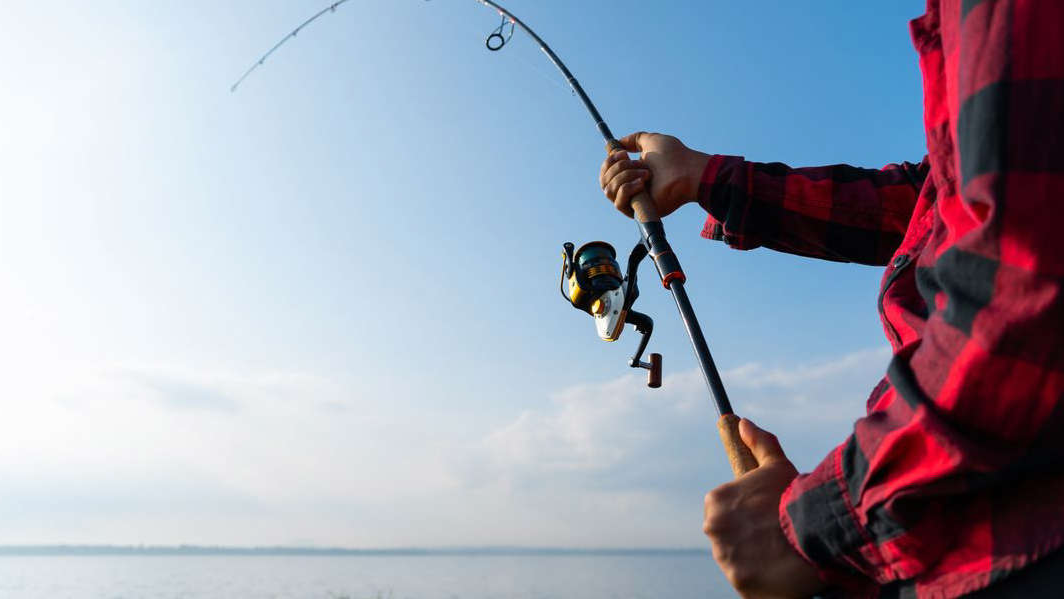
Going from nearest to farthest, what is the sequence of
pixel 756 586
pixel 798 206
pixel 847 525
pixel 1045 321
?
1. pixel 1045 321
2. pixel 847 525
3. pixel 756 586
4. pixel 798 206

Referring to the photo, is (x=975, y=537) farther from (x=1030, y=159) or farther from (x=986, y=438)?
(x=1030, y=159)

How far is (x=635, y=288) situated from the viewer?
9.23 ft

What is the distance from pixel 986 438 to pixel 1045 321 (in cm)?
15

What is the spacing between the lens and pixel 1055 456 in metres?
0.85

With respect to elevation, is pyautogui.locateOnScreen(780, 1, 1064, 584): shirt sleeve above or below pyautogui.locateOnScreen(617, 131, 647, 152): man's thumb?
below

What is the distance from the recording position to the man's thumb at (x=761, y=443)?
1.29 metres

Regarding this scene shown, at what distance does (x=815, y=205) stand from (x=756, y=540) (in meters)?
1.15

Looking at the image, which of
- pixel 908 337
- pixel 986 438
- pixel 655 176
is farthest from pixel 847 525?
pixel 655 176

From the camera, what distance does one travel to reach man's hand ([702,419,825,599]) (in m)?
1.08

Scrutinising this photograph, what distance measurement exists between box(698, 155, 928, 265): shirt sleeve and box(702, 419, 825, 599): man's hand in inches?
38.1

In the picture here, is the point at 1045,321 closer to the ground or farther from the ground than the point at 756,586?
farther from the ground

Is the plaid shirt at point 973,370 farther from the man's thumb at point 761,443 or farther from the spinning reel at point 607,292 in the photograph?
the spinning reel at point 607,292

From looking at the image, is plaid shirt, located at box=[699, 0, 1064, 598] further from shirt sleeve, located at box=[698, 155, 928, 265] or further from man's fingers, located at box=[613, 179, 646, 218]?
man's fingers, located at box=[613, 179, 646, 218]

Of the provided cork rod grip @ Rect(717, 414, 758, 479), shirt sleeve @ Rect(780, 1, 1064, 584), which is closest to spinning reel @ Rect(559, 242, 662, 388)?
cork rod grip @ Rect(717, 414, 758, 479)
